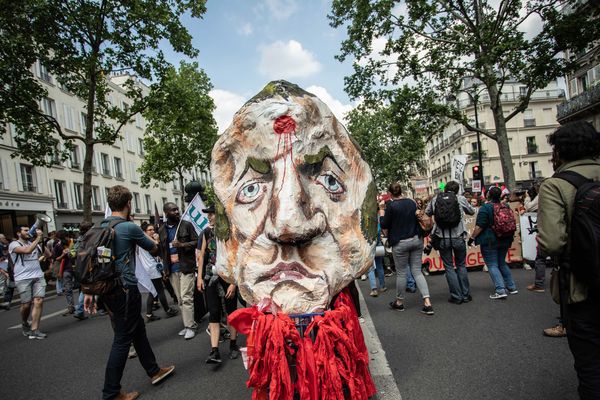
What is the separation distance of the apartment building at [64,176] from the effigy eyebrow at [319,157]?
18884mm

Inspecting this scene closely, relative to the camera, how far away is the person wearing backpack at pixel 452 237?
4906mm

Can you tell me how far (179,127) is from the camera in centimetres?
1261

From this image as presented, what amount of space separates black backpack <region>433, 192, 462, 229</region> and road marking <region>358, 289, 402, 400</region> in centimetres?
174

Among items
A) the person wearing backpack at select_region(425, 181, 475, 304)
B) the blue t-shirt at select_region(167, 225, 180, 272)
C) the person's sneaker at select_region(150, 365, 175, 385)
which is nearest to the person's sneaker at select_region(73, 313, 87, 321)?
the blue t-shirt at select_region(167, 225, 180, 272)

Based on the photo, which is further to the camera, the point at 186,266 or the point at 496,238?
the point at 496,238

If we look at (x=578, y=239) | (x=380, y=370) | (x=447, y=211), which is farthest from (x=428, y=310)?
(x=578, y=239)

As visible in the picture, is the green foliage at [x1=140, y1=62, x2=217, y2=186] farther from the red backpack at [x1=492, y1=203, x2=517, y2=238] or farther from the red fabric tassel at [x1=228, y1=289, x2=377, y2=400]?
the red fabric tassel at [x1=228, y1=289, x2=377, y2=400]

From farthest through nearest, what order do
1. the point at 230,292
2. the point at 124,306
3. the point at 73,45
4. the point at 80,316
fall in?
the point at 73,45, the point at 80,316, the point at 230,292, the point at 124,306

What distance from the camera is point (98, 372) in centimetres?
375

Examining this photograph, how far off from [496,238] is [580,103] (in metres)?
21.6

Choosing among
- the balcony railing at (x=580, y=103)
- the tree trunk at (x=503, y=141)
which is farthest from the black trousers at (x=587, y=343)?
the balcony railing at (x=580, y=103)

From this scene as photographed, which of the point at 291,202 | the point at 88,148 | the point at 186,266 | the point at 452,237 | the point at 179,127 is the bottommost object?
the point at 452,237

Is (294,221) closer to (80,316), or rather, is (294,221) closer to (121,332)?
(121,332)

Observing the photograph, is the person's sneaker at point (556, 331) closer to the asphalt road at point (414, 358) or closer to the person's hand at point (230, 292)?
the asphalt road at point (414, 358)
